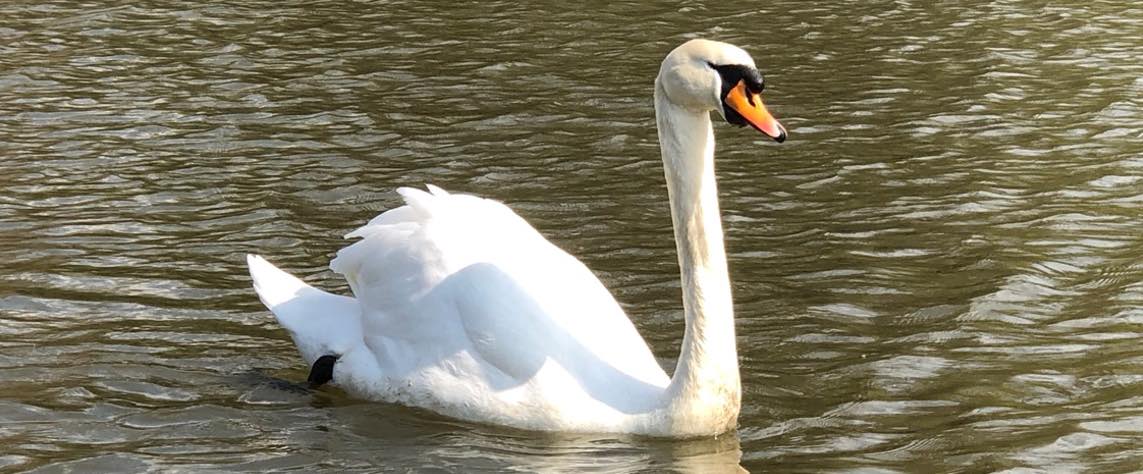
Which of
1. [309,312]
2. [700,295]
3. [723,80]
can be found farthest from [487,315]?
[723,80]

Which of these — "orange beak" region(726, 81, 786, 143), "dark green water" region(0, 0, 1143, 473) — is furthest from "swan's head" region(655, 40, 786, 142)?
"dark green water" region(0, 0, 1143, 473)

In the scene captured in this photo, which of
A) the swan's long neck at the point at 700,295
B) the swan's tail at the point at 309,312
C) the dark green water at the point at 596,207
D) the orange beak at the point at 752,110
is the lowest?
the dark green water at the point at 596,207

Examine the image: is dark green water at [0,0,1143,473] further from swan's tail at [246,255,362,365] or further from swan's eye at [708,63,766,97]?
swan's eye at [708,63,766,97]

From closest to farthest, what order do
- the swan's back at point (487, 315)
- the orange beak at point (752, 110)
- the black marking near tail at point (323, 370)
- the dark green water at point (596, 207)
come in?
the orange beak at point (752, 110)
the swan's back at point (487, 315)
the dark green water at point (596, 207)
the black marking near tail at point (323, 370)

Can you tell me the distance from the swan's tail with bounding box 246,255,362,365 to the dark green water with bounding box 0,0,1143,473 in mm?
215

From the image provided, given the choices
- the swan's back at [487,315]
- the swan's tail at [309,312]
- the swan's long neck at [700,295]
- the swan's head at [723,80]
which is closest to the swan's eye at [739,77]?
the swan's head at [723,80]

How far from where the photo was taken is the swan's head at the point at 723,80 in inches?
234

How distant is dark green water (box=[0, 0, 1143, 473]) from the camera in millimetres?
6590

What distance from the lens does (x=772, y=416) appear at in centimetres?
680

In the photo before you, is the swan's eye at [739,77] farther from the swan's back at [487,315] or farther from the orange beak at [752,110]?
the swan's back at [487,315]

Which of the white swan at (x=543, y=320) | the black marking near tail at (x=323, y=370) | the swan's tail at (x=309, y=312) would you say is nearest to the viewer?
the white swan at (x=543, y=320)

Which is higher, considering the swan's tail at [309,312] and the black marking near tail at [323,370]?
the swan's tail at [309,312]

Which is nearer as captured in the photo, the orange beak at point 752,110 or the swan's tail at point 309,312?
the orange beak at point 752,110

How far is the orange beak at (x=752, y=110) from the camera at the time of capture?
5.90 m
